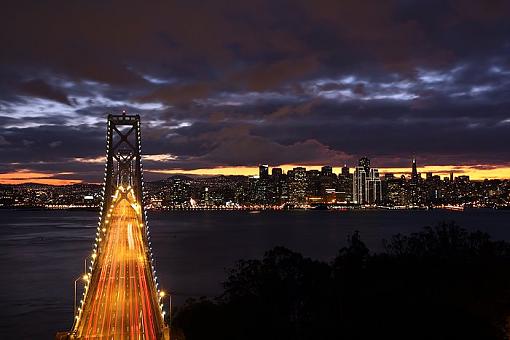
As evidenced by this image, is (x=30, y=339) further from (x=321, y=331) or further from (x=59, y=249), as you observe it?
(x=59, y=249)

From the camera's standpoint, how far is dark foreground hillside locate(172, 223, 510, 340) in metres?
17.8

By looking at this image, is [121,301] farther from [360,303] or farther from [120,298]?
[360,303]

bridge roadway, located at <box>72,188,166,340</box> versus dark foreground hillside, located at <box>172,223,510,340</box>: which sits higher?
dark foreground hillside, located at <box>172,223,510,340</box>

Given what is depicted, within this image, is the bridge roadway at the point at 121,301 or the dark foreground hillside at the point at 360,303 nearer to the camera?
the dark foreground hillside at the point at 360,303

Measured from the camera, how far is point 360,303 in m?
20.1

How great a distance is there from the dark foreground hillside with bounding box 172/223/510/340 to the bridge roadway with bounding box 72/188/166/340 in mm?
1275

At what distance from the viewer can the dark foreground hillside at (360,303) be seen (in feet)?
58.4

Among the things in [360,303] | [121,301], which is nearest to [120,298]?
[121,301]

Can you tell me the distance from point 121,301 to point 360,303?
31.5ft

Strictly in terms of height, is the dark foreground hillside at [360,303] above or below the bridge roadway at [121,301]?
above

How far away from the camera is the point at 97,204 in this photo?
17288 cm

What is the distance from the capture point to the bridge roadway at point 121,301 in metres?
18.8

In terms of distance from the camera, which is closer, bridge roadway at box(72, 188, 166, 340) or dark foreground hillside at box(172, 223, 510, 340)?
dark foreground hillside at box(172, 223, 510, 340)

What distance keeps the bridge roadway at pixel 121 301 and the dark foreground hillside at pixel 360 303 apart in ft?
4.18
